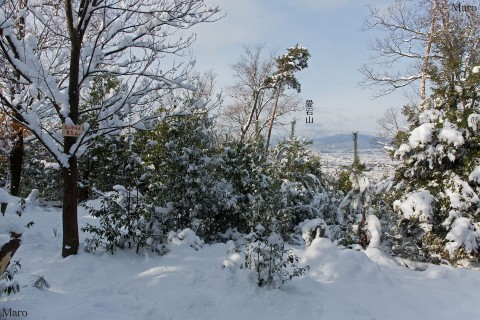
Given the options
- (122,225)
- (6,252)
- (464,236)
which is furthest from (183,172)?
(464,236)

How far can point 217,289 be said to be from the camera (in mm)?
4629

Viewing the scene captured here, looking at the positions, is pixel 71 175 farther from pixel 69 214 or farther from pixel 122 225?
pixel 122 225

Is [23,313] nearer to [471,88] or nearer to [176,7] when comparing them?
[176,7]

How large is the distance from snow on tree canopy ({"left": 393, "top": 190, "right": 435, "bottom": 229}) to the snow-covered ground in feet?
3.79

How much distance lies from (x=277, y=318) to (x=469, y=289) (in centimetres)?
299

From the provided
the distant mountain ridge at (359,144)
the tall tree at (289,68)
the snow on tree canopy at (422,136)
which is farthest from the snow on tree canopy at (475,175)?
the tall tree at (289,68)

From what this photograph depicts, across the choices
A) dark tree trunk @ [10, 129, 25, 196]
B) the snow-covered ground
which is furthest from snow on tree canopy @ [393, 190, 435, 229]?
dark tree trunk @ [10, 129, 25, 196]

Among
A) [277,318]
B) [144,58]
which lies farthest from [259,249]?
[144,58]

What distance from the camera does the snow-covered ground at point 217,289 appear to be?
407 cm

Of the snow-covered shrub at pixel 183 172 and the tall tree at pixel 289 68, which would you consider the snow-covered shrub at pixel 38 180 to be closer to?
the snow-covered shrub at pixel 183 172

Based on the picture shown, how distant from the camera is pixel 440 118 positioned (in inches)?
286

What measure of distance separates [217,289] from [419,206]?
4307 mm

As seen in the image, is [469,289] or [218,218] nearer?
[469,289]

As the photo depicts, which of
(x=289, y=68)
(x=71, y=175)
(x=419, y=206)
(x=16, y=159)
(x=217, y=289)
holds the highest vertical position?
(x=289, y=68)
